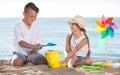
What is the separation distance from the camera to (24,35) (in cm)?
583

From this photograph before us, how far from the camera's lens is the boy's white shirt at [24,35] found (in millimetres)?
5797

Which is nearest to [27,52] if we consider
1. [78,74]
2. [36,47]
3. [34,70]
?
[36,47]

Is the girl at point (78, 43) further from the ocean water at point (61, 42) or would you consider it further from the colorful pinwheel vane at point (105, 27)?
the colorful pinwheel vane at point (105, 27)

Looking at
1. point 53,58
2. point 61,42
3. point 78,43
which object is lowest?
point 61,42

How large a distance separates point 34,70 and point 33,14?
33.5 inches

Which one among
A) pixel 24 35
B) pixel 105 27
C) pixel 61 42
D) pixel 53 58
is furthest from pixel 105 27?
pixel 61 42

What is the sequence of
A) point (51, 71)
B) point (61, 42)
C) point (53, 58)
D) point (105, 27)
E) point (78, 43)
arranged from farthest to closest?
point (61, 42) → point (105, 27) → point (78, 43) → point (53, 58) → point (51, 71)

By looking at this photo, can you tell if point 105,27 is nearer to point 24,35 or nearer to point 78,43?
point 78,43

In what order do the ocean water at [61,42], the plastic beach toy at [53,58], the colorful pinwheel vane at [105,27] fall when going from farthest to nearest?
1. the ocean water at [61,42]
2. the colorful pinwheel vane at [105,27]
3. the plastic beach toy at [53,58]

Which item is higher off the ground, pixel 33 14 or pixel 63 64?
pixel 33 14

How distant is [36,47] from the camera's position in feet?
18.7

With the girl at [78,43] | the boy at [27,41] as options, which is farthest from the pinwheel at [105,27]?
the boy at [27,41]

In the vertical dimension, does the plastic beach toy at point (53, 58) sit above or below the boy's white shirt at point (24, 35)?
below

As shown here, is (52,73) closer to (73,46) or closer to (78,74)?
(78,74)
